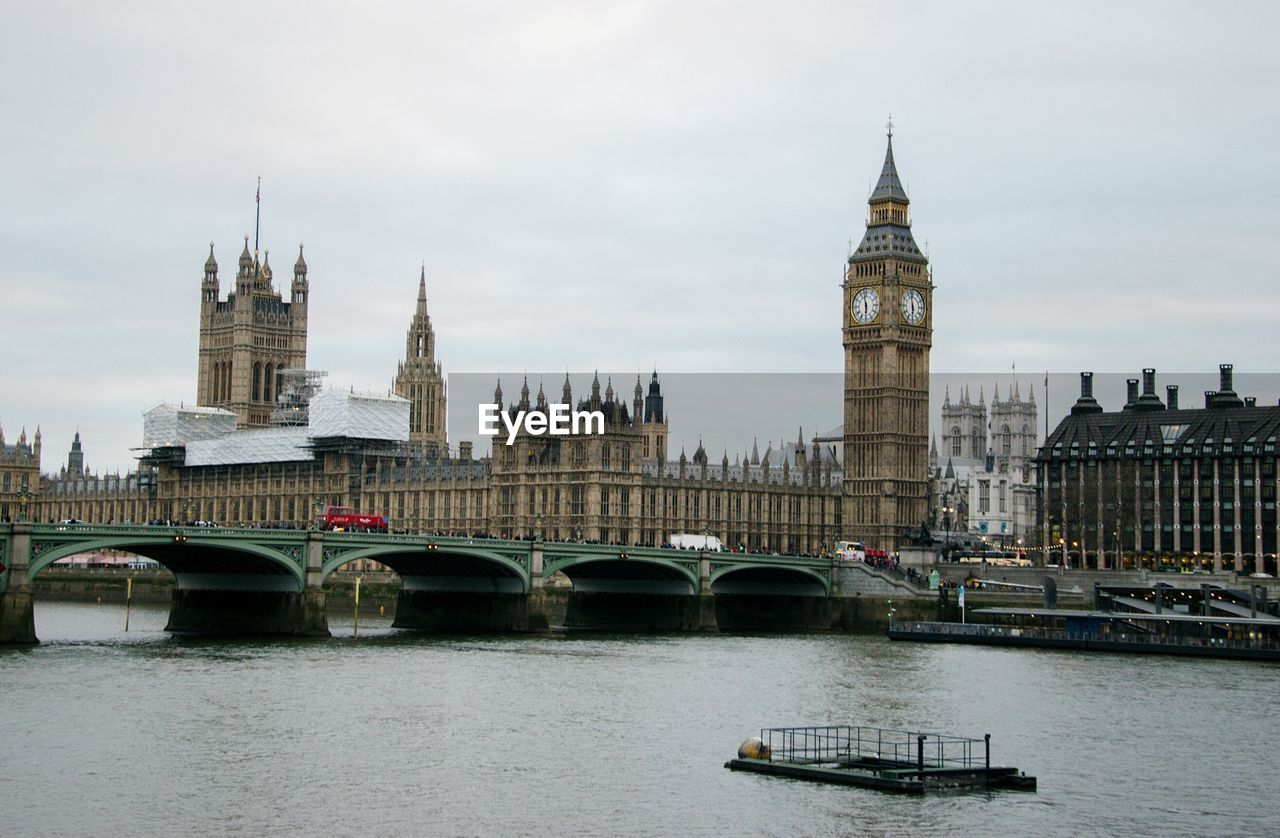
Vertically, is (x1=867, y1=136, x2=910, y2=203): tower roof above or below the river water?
above

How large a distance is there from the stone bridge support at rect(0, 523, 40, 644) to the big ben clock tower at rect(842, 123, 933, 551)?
85259mm

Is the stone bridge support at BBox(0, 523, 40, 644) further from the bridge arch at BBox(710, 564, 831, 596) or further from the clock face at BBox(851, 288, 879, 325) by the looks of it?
the clock face at BBox(851, 288, 879, 325)

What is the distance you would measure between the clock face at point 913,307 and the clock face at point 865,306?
2.27m

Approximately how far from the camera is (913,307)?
154m

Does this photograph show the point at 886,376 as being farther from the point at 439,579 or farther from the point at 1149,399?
the point at 439,579

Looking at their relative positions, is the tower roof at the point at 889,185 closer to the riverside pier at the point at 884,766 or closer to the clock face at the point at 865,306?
the clock face at the point at 865,306

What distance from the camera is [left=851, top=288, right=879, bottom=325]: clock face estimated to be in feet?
500

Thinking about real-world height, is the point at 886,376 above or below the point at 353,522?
above

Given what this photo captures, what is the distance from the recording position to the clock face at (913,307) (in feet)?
500

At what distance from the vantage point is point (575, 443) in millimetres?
140375

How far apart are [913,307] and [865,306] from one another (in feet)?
12.8

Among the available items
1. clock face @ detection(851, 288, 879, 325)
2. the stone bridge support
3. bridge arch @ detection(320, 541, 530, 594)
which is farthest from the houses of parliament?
the stone bridge support

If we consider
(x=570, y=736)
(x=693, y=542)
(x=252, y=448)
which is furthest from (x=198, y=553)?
(x=252, y=448)

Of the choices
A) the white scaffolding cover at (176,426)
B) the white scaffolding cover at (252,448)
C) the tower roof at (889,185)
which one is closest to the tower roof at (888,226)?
the tower roof at (889,185)
